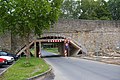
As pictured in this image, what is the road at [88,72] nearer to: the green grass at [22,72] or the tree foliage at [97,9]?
the green grass at [22,72]

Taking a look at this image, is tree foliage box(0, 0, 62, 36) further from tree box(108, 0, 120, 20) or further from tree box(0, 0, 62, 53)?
tree box(108, 0, 120, 20)

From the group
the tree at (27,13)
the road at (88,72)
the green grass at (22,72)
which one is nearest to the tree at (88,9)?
the tree at (27,13)

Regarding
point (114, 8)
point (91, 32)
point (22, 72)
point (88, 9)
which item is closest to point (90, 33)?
point (91, 32)

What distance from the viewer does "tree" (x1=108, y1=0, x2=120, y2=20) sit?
72156 mm

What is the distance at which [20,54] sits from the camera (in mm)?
45906

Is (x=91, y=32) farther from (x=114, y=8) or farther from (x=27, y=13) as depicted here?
(x=114, y=8)

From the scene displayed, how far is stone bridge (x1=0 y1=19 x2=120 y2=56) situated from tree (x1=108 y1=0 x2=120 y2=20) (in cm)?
2102

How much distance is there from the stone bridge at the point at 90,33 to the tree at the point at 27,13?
18.5 metres

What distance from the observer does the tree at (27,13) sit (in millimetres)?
26109

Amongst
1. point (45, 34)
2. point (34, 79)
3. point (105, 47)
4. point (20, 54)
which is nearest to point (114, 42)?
point (105, 47)

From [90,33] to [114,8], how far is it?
86.4ft

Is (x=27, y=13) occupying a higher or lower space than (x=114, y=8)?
lower

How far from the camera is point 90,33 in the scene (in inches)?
1973

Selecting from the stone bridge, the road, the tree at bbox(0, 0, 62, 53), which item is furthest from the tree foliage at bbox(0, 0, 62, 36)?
the stone bridge
